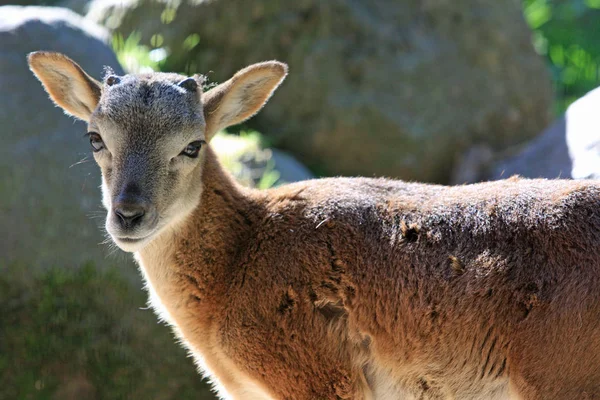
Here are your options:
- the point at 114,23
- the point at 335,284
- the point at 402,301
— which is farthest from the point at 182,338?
the point at 114,23

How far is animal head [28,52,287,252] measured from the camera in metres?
6.71

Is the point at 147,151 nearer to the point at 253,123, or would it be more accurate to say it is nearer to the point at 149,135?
the point at 149,135

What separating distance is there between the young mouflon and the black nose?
16 mm

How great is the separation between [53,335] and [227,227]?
12.0 ft

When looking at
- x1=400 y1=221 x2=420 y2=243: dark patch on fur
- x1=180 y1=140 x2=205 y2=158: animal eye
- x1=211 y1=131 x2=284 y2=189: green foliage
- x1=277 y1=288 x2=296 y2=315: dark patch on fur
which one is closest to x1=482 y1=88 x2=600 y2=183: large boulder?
x1=400 y1=221 x2=420 y2=243: dark patch on fur

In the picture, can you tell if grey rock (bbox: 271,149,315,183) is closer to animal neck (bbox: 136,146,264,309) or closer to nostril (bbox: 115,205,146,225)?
animal neck (bbox: 136,146,264,309)

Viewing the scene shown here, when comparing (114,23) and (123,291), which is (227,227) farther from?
(114,23)

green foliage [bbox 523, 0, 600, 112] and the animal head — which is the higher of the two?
green foliage [bbox 523, 0, 600, 112]

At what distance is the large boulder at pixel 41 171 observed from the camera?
10.1m

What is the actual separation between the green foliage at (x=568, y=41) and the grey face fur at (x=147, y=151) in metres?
12.6

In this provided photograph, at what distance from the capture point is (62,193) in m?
10.3

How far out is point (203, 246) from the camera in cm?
725

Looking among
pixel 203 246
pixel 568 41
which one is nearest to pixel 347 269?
pixel 203 246

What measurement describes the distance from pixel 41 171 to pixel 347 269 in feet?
17.4
